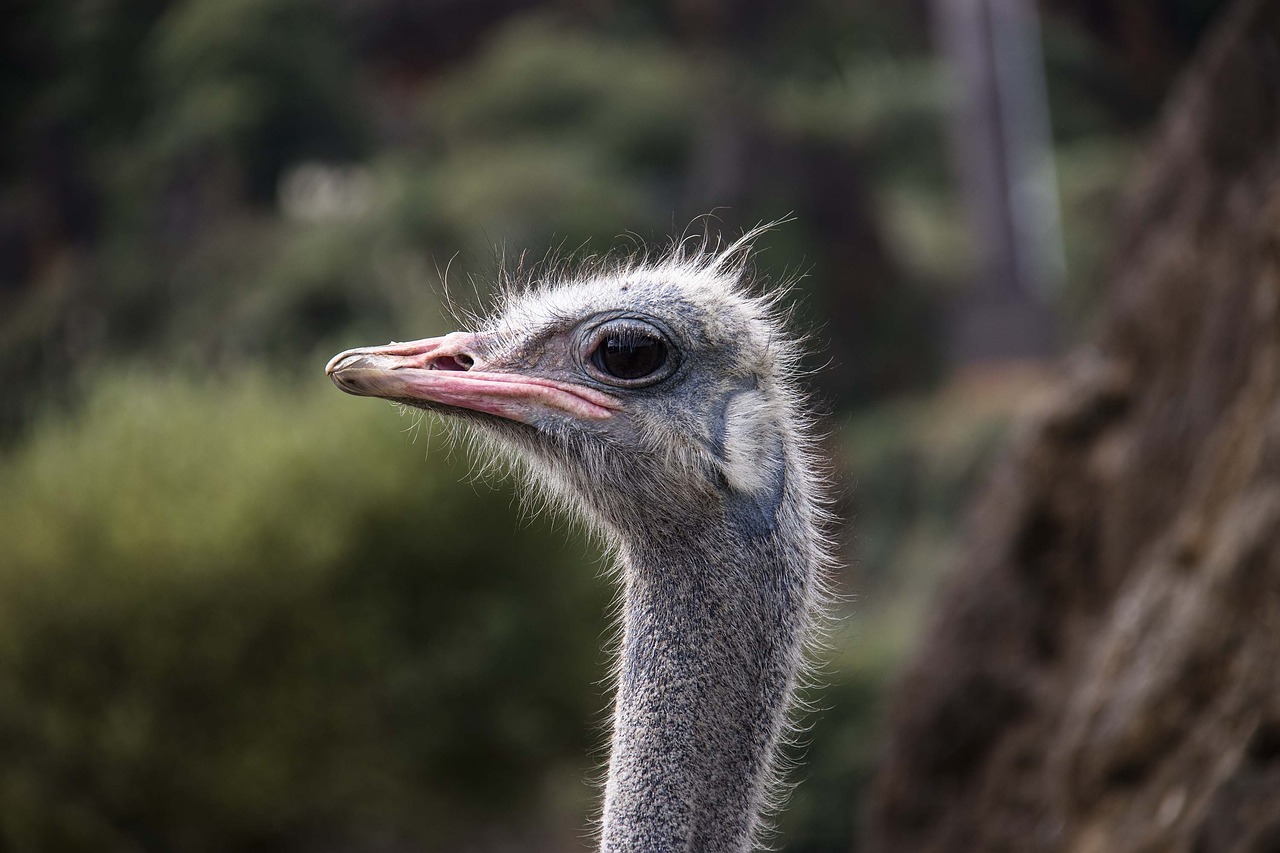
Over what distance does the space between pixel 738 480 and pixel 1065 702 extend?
9.77 feet

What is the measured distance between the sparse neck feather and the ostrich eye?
224 millimetres

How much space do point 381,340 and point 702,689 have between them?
7.70 m

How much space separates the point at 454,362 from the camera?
189 cm

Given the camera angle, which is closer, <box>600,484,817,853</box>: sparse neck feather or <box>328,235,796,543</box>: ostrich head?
<box>600,484,817,853</box>: sparse neck feather

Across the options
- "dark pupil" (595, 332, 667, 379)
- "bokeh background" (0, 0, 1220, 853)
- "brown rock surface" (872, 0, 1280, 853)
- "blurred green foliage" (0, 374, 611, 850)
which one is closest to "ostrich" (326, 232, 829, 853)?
"dark pupil" (595, 332, 667, 379)

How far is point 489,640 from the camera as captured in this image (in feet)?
28.6

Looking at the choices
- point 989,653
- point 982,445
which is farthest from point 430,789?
point 989,653

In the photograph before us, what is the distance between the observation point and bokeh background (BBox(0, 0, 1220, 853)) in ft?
25.4

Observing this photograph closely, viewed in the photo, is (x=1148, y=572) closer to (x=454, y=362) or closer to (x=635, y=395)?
(x=635, y=395)

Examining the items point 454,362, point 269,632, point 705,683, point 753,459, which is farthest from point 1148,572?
point 269,632

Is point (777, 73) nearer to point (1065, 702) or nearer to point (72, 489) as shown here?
point (72, 489)

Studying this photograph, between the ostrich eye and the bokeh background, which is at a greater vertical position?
the bokeh background

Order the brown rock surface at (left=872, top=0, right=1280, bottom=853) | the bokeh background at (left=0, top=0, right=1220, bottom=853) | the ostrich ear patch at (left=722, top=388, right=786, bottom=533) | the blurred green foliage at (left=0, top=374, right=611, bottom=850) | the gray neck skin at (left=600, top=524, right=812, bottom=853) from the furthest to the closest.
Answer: the bokeh background at (left=0, top=0, right=1220, bottom=853), the blurred green foliage at (left=0, top=374, right=611, bottom=850), the brown rock surface at (left=872, top=0, right=1280, bottom=853), the ostrich ear patch at (left=722, top=388, right=786, bottom=533), the gray neck skin at (left=600, top=524, right=812, bottom=853)

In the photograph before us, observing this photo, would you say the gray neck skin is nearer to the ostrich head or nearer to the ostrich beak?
the ostrich head
